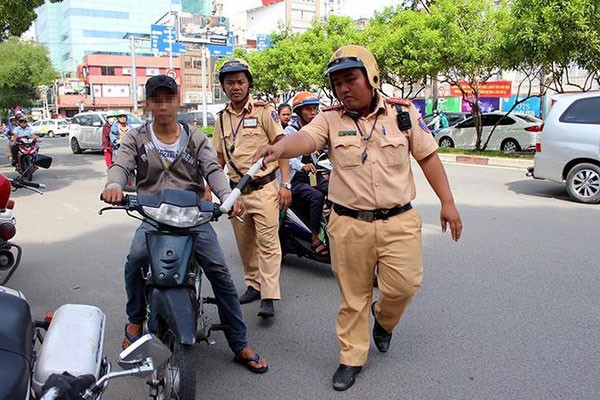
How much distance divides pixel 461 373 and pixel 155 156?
2.17m

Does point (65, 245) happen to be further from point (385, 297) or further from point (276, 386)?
point (385, 297)

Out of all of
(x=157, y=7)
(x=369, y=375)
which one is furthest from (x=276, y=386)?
(x=157, y=7)

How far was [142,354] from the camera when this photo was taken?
1993 mm

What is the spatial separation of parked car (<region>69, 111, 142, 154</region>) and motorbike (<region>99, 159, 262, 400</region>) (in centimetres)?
1711

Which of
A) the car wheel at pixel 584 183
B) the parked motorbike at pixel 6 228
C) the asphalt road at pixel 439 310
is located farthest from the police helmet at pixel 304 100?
the car wheel at pixel 584 183

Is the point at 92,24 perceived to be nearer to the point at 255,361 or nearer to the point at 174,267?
the point at 255,361

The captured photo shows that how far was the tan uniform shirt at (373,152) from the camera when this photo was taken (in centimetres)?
298

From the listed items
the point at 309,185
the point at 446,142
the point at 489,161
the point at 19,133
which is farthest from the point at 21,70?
the point at 309,185

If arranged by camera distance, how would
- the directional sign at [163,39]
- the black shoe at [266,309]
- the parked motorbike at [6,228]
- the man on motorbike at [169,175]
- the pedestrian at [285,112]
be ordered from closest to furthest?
the man on motorbike at [169,175] < the black shoe at [266,309] < the parked motorbike at [6,228] < the pedestrian at [285,112] < the directional sign at [163,39]

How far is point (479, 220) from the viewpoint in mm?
7180

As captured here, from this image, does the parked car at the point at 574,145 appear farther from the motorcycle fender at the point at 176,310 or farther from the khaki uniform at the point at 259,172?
the motorcycle fender at the point at 176,310

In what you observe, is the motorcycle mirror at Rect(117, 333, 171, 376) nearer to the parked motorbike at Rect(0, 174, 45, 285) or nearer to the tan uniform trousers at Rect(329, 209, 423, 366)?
the tan uniform trousers at Rect(329, 209, 423, 366)

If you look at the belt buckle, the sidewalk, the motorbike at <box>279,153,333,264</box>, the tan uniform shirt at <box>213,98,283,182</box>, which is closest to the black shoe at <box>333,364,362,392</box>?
the belt buckle

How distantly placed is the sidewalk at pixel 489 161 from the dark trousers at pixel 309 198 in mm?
9050
